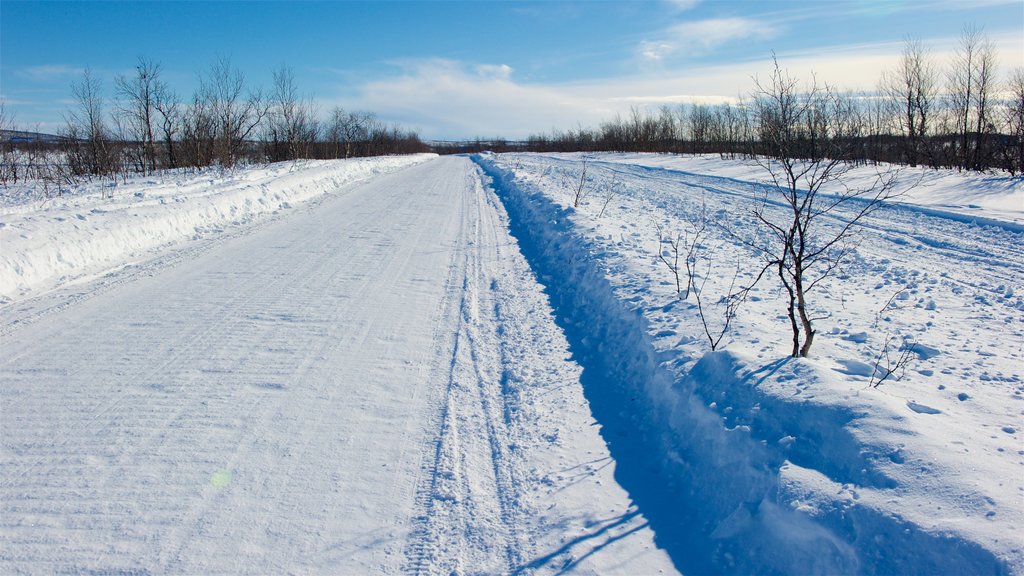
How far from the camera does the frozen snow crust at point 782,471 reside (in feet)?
7.89

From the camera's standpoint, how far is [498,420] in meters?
3.87

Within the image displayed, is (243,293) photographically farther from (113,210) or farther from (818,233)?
(818,233)

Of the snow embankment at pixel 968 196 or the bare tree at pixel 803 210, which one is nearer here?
the bare tree at pixel 803 210

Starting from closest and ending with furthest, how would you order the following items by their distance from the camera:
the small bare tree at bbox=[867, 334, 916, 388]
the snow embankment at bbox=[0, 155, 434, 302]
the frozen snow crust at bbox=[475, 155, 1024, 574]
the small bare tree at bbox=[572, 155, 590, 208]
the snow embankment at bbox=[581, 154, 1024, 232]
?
the frozen snow crust at bbox=[475, 155, 1024, 574]
the small bare tree at bbox=[867, 334, 916, 388]
the snow embankment at bbox=[0, 155, 434, 302]
the snow embankment at bbox=[581, 154, 1024, 232]
the small bare tree at bbox=[572, 155, 590, 208]

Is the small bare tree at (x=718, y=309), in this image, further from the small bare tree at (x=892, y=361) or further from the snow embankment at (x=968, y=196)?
the snow embankment at (x=968, y=196)

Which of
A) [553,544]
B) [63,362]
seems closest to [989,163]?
[553,544]

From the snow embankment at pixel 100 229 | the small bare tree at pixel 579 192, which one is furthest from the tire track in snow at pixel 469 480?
the small bare tree at pixel 579 192

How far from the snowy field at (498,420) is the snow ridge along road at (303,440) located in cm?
2

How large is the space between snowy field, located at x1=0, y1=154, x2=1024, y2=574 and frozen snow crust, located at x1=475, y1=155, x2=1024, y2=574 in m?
0.01

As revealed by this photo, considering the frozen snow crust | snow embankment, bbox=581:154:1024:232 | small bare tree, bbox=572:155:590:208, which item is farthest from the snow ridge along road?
snow embankment, bbox=581:154:1024:232

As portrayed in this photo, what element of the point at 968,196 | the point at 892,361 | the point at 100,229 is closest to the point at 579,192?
the point at 968,196

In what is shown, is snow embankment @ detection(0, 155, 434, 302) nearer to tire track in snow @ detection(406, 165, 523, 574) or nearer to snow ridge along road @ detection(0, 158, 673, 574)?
snow ridge along road @ detection(0, 158, 673, 574)

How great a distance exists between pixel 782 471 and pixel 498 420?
1760 mm

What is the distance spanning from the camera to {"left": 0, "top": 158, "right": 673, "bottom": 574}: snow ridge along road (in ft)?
8.84
